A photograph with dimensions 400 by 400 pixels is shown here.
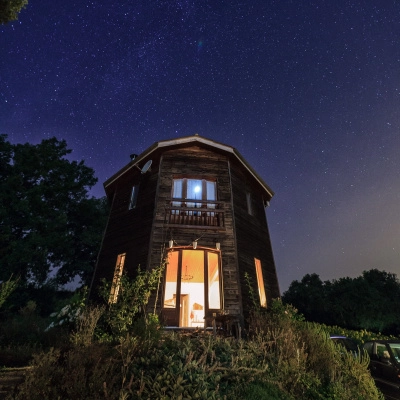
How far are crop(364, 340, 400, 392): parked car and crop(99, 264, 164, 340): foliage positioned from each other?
283 inches

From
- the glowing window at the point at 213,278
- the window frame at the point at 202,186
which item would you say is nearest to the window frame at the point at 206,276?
the glowing window at the point at 213,278

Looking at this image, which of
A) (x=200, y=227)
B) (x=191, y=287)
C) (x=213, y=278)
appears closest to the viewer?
(x=200, y=227)

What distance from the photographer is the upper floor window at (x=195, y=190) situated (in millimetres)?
12337

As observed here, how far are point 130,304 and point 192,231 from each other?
12.4ft

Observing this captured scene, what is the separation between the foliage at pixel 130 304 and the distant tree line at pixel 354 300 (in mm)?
28100

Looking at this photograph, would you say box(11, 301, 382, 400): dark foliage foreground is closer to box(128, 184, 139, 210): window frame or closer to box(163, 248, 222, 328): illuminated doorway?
box(163, 248, 222, 328): illuminated doorway

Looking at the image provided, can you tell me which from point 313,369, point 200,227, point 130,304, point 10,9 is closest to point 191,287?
point 200,227

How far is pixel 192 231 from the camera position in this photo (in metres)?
11.1

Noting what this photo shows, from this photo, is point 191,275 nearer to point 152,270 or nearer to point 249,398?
point 152,270

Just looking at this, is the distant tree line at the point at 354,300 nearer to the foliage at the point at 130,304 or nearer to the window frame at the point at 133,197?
the window frame at the point at 133,197

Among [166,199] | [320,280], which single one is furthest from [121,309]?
[320,280]

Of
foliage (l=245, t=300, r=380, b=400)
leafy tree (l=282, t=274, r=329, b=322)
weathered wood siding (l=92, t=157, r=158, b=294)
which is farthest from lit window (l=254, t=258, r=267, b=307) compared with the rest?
leafy tree (l=282, t=274, r=329, b=322)

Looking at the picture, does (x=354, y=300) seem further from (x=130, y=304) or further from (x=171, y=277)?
(x=130, y=304)

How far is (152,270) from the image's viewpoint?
9945 millimetres
